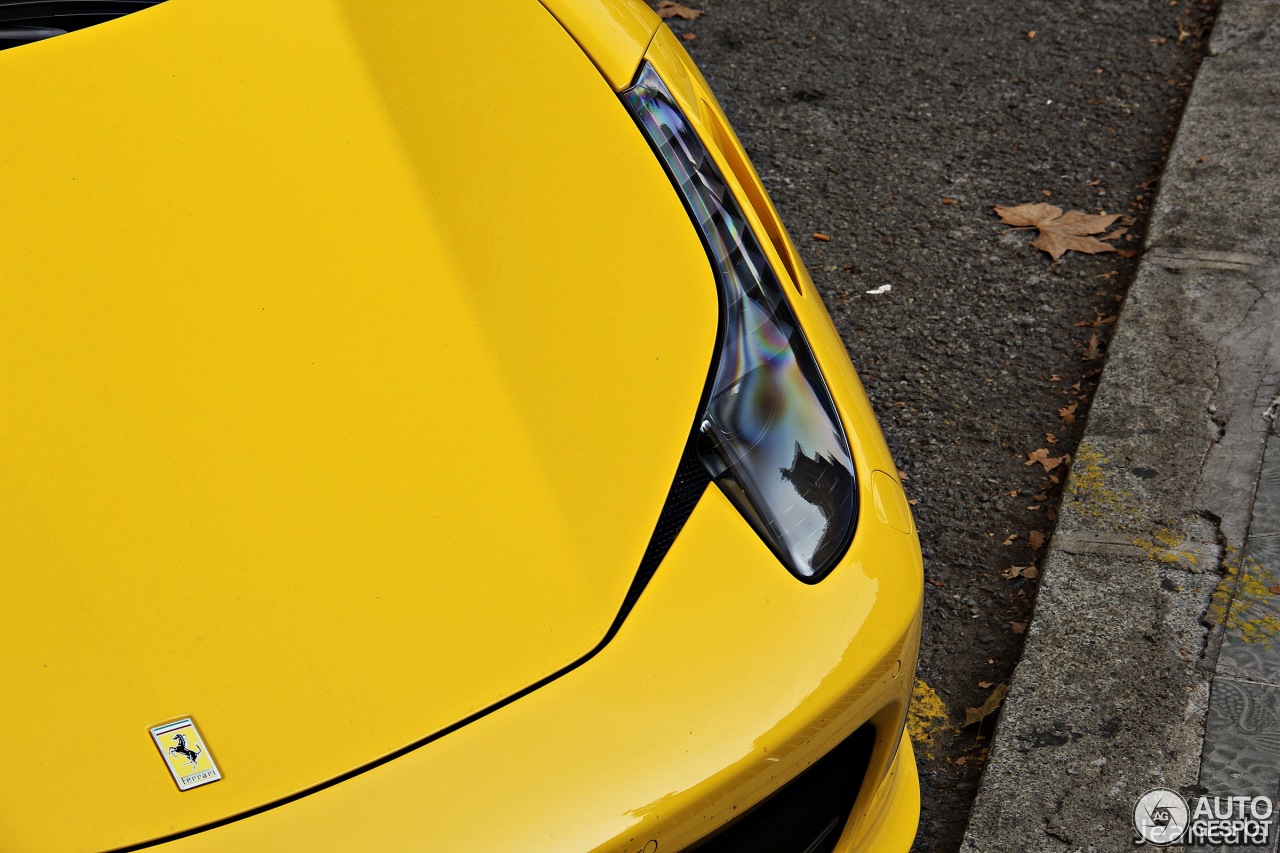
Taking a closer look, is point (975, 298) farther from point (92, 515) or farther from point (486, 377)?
point (92, 515)

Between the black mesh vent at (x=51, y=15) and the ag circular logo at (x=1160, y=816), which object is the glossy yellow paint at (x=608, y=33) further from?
the ag circular logo at (x=1160, y=816)

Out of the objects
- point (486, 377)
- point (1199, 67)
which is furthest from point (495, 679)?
point (1199, 67)

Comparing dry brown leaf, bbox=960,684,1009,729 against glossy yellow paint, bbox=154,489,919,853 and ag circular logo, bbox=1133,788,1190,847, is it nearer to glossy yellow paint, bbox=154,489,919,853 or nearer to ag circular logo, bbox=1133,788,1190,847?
ag circular logo, bbox=1133,788,1190,847

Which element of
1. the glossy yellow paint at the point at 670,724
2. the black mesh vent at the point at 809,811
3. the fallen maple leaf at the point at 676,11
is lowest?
the black mesh vent at the point at 809,811

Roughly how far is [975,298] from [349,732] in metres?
2.26

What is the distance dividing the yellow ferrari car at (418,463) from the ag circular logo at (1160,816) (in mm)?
438

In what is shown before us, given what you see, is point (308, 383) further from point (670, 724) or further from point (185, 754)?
point (670, 724)

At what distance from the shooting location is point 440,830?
131cm

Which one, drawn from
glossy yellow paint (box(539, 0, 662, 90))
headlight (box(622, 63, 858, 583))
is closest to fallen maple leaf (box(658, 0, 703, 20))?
glossy yellow paint (box(539, 0, 662, 90))

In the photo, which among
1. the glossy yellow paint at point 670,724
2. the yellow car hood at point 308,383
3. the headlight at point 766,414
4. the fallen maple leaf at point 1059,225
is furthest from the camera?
the fallen maple leaf at point 1059,225

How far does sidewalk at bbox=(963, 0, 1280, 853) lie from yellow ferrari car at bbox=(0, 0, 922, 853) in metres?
0.40

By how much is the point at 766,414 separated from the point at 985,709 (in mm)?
898

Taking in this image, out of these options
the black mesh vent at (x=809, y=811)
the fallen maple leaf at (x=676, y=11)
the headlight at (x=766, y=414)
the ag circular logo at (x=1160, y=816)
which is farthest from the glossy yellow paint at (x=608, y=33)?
the fallen maple leaf at (x=676, y=11)

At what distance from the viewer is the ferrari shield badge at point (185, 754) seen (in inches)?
53.6
